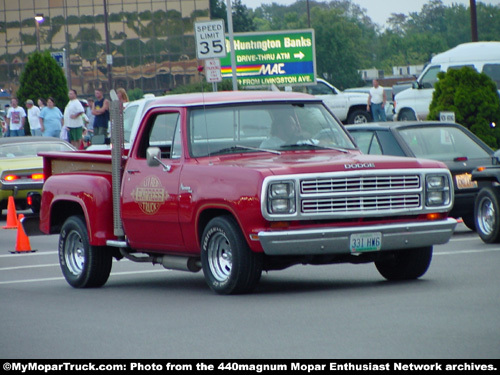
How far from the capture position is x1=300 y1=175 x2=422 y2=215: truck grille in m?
10.5

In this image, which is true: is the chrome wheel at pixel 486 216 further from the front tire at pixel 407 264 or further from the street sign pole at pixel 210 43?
the street sign pole at pixel 210 43

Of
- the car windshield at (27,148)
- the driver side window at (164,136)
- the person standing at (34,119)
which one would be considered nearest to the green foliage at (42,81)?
the person standing at (34,119)

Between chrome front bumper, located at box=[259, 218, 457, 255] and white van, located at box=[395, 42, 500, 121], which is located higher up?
white van, located at box=[395, 42, 500, 121]

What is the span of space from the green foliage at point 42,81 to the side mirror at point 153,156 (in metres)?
31.7

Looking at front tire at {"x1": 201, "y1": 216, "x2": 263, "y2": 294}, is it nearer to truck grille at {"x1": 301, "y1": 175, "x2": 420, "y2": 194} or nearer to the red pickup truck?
the red pickup truck

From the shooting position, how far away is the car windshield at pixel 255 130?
11.5m

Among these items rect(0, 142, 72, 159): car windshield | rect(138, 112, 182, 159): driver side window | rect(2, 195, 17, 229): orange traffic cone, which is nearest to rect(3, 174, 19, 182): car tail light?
rect(2, 195, 17, 229): orange traffic cone

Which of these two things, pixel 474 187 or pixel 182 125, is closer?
pixel 182 125

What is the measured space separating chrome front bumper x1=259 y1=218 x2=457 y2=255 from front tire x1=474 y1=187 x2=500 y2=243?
4114 mm

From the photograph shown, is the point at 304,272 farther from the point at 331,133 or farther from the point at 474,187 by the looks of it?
the point at 474,187

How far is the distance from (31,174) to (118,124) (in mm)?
9999
